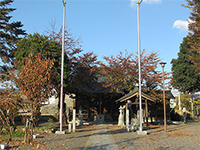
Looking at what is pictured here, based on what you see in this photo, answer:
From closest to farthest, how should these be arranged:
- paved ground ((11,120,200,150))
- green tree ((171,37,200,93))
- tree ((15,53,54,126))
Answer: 1. paved ground ((11,120,200,150))
2. tree ((15,53,54,126))
3. green tree ((171,37,200,93))

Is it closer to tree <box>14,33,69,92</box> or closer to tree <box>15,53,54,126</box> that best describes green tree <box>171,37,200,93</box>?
tree <box>14,33,69,92</box>

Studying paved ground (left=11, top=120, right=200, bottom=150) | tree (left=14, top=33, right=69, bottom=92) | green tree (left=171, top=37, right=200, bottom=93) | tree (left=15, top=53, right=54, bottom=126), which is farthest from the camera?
green tree (left=171, top=37, right=200, bottom=93)

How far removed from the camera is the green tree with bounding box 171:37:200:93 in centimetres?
3597

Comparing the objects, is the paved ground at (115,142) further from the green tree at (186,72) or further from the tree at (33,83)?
the green tree at (186,72)

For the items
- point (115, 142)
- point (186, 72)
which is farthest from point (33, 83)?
point (186, 72)

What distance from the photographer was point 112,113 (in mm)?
26859

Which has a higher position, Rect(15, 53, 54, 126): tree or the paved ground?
Rect(15, 53, 54, 126): tree

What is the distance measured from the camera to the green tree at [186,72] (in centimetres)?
3597

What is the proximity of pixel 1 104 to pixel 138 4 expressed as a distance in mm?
12857

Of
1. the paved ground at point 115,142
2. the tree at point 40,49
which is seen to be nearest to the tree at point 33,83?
the paved ground at point 115,142

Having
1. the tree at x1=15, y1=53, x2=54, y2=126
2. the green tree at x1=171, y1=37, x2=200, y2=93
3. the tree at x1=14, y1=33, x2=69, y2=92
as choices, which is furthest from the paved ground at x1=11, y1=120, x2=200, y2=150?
the green tree at x1=171, y1=37, x2=200, y2=93

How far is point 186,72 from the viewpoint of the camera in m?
36.7

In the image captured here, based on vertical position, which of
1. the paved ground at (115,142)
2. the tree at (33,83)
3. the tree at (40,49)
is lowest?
the paved ground at (115,142)

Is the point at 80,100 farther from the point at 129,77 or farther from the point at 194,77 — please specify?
the point at 194,77
